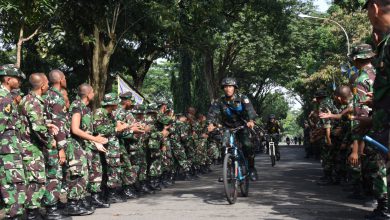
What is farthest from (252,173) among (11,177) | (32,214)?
(11,177)

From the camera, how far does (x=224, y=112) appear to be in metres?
8.98

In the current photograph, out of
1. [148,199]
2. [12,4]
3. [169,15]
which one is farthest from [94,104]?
[148,199]

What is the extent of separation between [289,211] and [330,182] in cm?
384

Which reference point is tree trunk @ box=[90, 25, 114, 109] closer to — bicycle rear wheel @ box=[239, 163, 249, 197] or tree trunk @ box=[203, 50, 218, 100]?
bicycle rear wheel @ box=[239, 163, 249, 197]

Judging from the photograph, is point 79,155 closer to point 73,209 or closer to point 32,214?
point 73,209

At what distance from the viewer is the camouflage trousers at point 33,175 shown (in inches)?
251

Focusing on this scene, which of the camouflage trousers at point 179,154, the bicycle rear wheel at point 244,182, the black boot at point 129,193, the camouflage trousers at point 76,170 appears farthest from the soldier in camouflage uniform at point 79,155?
the camouflage trousers at point 179,154

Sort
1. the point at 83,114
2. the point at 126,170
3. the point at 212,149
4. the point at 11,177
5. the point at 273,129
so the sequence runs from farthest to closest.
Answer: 1. the point at 273,129
2. the point at 212,149
3. the point at 126,170
4. the point at 83,114
5. the point at 11,177

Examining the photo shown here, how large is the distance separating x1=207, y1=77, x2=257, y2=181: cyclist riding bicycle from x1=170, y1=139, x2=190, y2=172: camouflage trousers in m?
3.68

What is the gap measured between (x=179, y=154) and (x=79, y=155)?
19.0 feet

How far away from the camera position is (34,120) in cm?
641

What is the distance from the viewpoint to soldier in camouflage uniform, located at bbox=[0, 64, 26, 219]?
598 centimetres

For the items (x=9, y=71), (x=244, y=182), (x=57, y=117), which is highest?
(x=9, y=71)

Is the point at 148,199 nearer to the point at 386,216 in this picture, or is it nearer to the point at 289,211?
the point at 289,211
